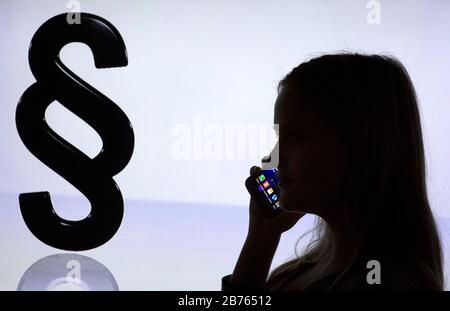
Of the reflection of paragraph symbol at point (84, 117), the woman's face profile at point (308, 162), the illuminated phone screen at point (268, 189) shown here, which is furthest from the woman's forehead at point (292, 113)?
the reflection of paragraph symbol at point (84, 117)

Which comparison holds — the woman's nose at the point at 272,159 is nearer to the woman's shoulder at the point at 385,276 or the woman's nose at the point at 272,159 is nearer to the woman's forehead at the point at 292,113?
the woman's forehead at the point at 292,113

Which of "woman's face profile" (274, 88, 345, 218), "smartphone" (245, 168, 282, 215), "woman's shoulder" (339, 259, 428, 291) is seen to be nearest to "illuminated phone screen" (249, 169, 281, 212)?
"smartphone" (245, 168, 282, 215)

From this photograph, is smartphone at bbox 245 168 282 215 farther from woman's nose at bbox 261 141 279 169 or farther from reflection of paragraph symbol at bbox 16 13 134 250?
reflection of paragraph symbol at bbox 16 13 134 250

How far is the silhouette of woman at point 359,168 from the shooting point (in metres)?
0.72

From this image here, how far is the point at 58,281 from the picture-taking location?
45.8 inches

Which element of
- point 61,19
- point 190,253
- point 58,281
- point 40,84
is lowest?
point 190,253

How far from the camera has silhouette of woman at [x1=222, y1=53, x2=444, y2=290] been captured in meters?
0.72

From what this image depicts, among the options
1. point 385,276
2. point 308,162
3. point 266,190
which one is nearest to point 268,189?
point 266,190

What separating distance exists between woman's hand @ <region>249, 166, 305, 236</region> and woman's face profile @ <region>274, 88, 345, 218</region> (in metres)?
0.13

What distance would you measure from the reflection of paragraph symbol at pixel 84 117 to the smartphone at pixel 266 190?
27 centimetres

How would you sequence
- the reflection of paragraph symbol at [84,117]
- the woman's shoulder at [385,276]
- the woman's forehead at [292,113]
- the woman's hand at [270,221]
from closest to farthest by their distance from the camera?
the woman's shoulder at [385,276] < the woman's forehead at [292,113] < the woman's hand at [270,221] < the reflection of paragraph symbol at [84,117]
